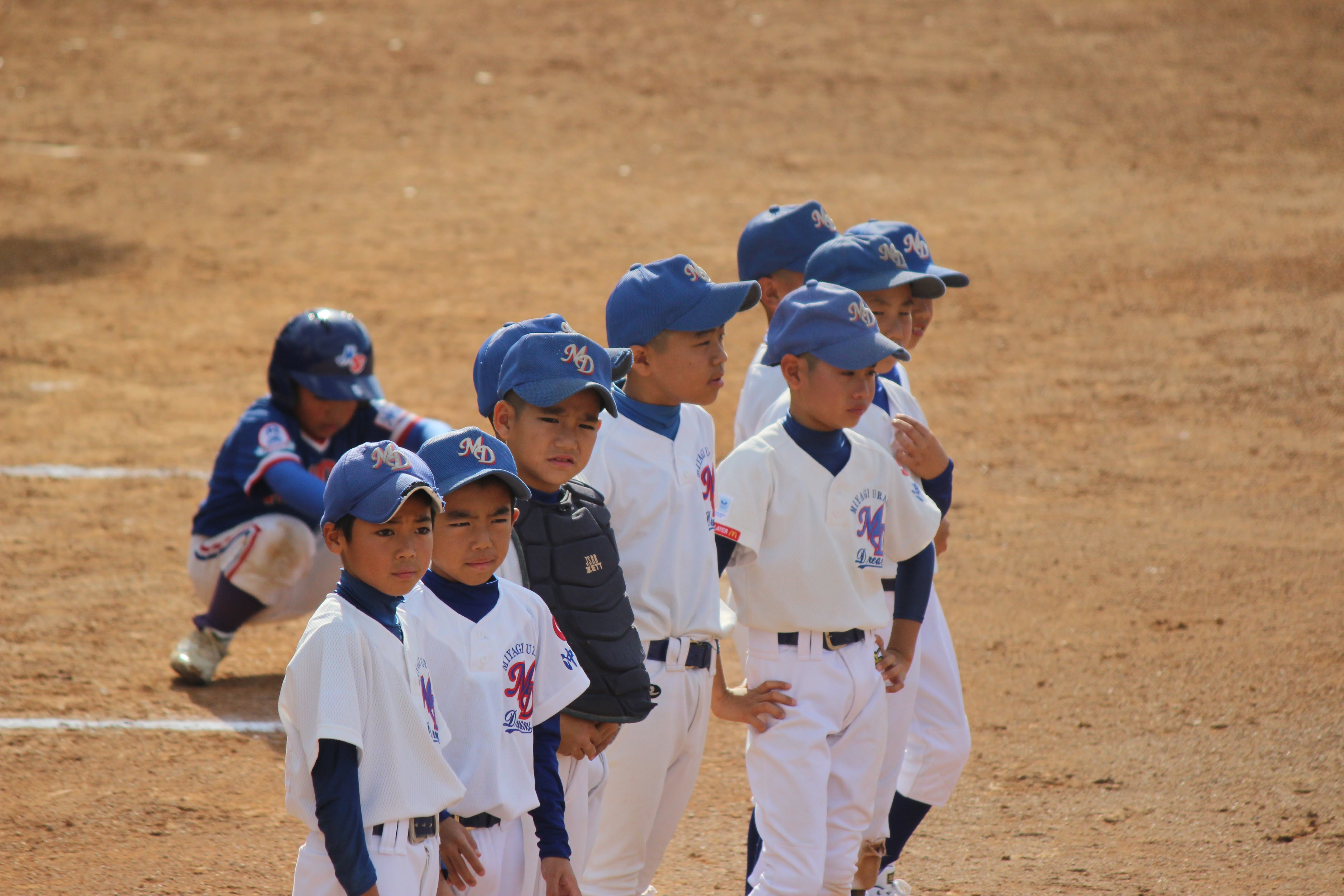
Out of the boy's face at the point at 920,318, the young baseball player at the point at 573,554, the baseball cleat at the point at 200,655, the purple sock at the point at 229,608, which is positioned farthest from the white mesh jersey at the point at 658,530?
the baseball cleat at the point at 200,655

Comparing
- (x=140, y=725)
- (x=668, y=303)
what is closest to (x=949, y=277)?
(x=668, y=303)

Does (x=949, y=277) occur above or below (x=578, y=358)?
below

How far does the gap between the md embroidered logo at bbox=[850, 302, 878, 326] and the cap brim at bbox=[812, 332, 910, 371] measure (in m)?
0.04

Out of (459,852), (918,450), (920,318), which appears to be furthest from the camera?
(920,318)

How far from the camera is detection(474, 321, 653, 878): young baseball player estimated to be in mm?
2889

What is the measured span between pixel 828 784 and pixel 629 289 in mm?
1307

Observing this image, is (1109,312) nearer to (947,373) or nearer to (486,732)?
(947,373)

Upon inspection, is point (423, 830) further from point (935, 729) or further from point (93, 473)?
point (93, 473)

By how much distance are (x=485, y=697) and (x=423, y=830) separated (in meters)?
0.27

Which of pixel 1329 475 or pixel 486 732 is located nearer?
pixel 486 732

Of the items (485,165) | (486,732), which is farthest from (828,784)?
(485,165)

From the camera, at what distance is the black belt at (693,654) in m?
3.15

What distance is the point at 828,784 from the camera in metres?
3.31

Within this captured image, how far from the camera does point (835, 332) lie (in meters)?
3.32
